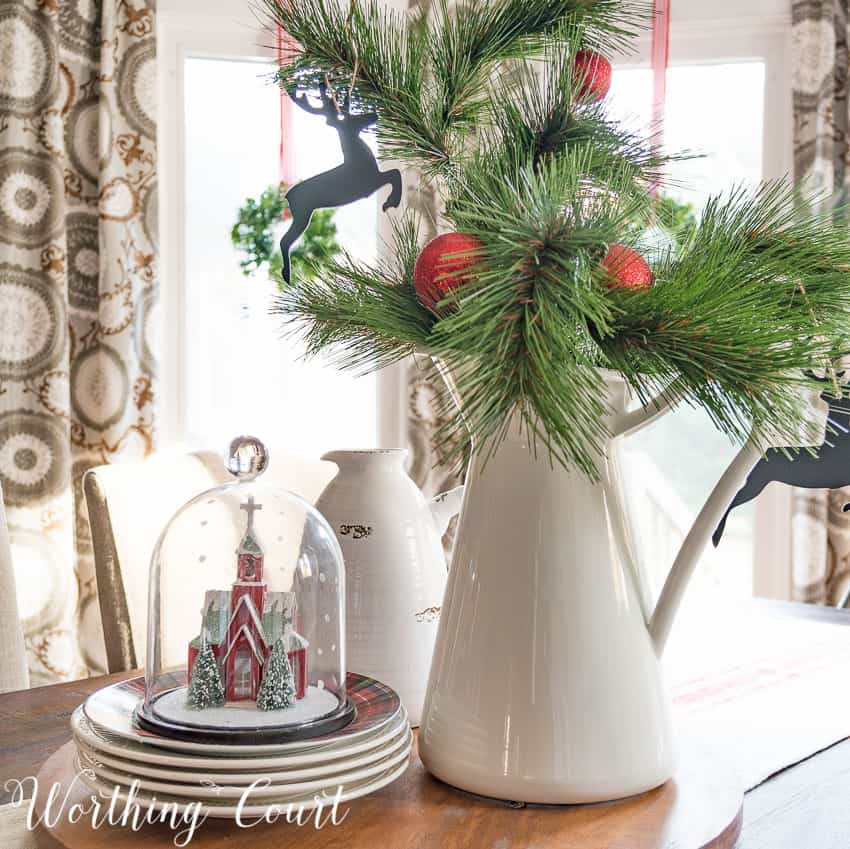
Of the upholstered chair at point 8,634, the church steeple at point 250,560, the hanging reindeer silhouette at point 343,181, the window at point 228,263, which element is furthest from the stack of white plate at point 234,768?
the window at point 228,263

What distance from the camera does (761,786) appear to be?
2.63ft

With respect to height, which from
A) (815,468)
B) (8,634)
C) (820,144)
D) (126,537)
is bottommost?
(8,634)

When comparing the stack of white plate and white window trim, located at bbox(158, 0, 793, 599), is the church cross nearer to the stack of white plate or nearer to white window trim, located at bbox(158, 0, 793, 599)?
the stack of white plate

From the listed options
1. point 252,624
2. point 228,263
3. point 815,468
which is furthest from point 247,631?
point 228,263

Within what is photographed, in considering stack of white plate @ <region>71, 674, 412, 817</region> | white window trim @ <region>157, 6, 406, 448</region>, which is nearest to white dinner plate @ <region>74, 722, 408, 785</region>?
stack of white plate @ <region>71, 674, 412, 817</region>

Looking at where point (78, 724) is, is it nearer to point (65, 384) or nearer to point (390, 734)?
point (390, 734)

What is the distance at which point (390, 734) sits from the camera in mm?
643

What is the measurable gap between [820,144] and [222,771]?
284 cm

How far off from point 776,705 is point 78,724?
735 mm

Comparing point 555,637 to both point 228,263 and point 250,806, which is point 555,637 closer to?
point 250,806

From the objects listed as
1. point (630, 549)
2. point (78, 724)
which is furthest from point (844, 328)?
point (78, 724)

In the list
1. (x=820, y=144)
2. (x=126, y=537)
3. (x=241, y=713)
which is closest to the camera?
(x=241, y=713)

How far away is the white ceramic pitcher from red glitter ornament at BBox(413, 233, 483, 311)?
4.2 inches

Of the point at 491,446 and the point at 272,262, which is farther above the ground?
the point at 272,262
